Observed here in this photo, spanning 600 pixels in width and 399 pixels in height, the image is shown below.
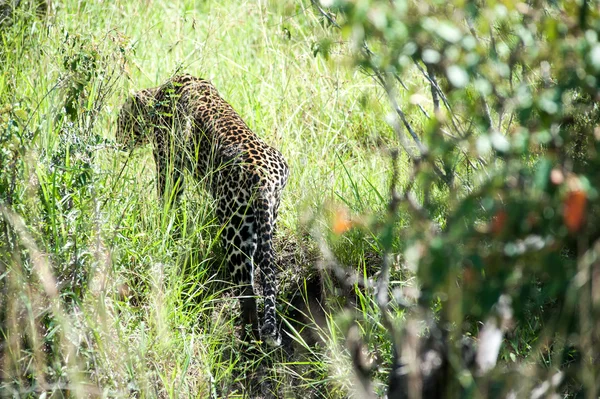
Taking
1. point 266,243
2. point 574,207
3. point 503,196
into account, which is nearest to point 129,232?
point 266,243

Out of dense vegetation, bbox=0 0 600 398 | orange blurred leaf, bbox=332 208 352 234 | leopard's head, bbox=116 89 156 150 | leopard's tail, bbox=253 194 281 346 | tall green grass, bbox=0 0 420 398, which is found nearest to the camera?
dense vegetation, bbox=0 0 600 398

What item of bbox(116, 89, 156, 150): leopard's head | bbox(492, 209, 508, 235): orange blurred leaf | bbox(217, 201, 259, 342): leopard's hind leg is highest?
bbox(492, 209, 508, 235): orange blurred leaf

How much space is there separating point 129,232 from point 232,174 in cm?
79

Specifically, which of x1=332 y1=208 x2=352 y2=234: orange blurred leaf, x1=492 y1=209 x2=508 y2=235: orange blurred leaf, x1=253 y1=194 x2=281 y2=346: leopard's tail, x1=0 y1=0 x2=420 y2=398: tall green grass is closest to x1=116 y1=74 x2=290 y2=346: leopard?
x1=253 y1=194 x2=281 y2=346: leopard's tail

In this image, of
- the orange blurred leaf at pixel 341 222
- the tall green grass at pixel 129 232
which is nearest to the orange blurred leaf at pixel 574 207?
the orange blurred leaf at pixel 341 222

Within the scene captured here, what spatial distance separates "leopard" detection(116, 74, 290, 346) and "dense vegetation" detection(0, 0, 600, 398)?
0.15 metres

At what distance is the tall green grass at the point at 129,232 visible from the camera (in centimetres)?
364

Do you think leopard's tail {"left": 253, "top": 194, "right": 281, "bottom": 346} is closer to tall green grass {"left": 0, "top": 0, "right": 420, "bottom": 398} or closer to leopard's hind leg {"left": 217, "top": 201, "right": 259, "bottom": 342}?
leopard's hind leg {"left": 217, "top": 201, "right": 259, "bottom": 342}

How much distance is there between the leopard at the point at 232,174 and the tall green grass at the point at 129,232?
14cm

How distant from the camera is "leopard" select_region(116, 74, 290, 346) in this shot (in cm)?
477

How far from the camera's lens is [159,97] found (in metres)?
5.59

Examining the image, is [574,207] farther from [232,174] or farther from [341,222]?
[232,174]

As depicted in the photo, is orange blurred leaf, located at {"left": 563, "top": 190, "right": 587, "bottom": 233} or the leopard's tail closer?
orange blurred leaf, located at {"left": 563, "top": 190, "right": 587, "bottom": 233}

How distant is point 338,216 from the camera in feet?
13.4
